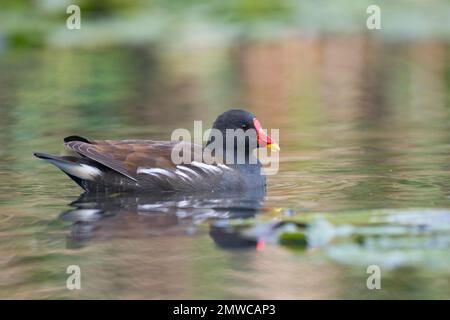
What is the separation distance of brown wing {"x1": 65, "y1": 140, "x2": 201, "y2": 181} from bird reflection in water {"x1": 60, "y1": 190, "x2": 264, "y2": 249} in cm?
25

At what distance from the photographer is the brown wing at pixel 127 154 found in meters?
8.91

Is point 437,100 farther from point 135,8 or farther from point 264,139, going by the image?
point 135,8

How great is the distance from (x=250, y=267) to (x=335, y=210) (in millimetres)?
1592

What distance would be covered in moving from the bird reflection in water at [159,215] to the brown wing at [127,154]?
9.7 inches

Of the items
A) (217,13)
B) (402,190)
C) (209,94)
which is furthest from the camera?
(217,13)

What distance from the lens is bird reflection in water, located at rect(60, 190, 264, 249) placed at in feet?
24.6

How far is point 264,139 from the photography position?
960cm

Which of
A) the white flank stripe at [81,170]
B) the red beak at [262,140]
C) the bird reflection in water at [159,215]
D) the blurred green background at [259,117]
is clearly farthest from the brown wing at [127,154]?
the red beak at [262,140]

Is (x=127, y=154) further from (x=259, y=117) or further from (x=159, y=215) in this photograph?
(x=259, y=117)

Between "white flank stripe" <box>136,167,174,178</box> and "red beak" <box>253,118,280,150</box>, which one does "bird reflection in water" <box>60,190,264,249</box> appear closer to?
"white flank stripe" <box>136,167,174,178</box>

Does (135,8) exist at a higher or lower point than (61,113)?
higher

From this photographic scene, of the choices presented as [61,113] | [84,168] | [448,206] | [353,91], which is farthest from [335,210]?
[353,91]

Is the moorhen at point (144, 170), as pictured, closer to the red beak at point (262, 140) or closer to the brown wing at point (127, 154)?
the brown wing at point (127, 154)

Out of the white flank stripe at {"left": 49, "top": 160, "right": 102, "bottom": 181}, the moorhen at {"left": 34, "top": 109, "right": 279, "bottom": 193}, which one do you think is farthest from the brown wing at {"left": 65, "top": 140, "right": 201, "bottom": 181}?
the white flank stripe at {"left": 49, "top": 160, "right": 102, "bottom": 181}
